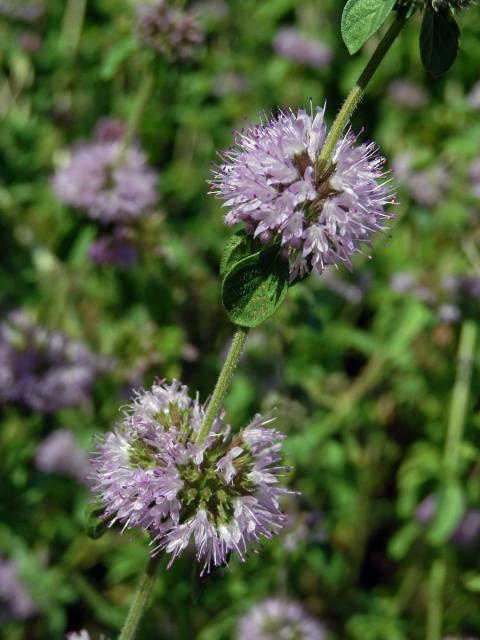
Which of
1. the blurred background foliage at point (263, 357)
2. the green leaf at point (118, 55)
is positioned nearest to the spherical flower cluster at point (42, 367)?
the blurred background foliage at point (263, 357)

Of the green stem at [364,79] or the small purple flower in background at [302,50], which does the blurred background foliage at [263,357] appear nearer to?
the small purple flower in background at [302,50]

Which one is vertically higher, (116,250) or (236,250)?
(116,250)

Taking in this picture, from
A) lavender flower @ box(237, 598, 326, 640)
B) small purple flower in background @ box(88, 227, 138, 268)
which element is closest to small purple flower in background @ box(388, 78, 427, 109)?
small purple flower in background @ box(88, 227, 138, 268)

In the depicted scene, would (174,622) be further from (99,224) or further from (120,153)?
(120,153)

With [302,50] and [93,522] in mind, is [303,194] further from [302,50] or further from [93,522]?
[302,50]

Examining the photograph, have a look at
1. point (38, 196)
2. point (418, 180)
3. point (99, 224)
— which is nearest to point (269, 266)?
point (99, 224)

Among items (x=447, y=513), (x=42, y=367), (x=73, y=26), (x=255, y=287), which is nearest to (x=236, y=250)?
(x=255, y=287)

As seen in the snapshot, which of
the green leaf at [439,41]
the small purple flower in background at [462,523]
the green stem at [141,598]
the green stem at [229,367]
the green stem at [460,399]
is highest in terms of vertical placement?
the green stem at [460,399]
